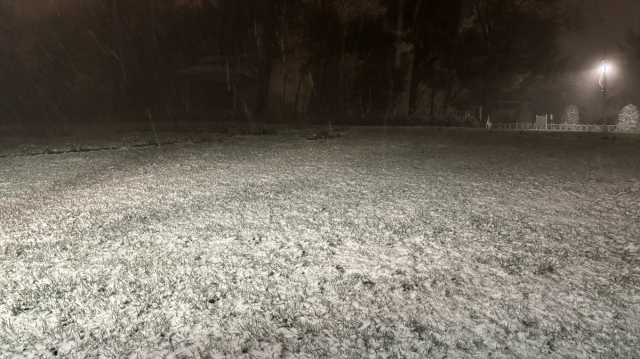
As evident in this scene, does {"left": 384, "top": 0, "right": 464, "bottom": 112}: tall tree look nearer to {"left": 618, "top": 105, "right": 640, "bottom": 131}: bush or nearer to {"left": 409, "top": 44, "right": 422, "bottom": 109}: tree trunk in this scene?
{"left": 409, "top": 44, "right": 422, "bottom": 109}: tree trunk

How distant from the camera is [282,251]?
3.04m

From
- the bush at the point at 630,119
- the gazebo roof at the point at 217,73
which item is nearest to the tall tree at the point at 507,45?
the bush at the point at 630,119

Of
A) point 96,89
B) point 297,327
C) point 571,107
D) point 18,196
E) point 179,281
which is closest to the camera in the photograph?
point 297,327

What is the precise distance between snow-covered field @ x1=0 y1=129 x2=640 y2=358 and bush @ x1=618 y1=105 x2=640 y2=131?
14512mm

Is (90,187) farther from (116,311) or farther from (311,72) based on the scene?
(311,72)

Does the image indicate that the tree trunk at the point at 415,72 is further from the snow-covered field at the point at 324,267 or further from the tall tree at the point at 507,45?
the snow-covered field at the point at 324,267

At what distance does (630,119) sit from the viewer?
1773cm

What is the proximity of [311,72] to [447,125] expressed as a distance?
469 inches

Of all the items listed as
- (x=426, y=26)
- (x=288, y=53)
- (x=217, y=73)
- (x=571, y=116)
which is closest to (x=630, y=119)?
(x=571, y=116)

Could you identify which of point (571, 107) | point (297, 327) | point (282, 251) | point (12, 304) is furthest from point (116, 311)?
point (571, 107)

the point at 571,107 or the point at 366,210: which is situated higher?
the point at 571,107

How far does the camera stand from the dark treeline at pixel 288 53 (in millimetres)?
21438

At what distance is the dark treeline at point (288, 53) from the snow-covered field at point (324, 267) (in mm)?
17080

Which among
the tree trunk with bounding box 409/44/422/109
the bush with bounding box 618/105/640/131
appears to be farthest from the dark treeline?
the bush with bounding box 618/105/640/131
